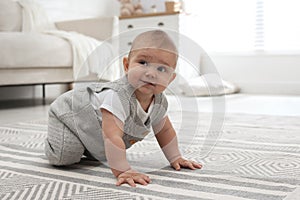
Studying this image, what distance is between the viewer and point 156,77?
0.83 meters

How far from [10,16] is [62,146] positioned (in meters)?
2.21

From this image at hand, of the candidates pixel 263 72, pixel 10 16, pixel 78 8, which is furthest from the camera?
pixel 78 8

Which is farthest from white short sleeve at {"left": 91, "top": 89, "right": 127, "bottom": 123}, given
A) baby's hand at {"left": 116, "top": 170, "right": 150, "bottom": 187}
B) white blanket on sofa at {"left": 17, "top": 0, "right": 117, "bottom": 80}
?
white blanket on sofa at {"left": 17, "top": 0, "right": 117, "bottom": 80}

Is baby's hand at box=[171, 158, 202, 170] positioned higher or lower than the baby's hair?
lower

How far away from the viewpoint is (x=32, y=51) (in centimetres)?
243

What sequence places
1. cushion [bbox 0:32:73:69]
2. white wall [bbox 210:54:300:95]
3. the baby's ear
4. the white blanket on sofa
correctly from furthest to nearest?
white wall [bbox 210:54:300:95] < the white blanket on sofa < cushion [bbox 0:32:73:69] < the baby's ear

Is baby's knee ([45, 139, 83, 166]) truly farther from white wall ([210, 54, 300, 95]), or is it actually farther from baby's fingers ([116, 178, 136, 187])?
white wall ([210, 54, 300, 95])

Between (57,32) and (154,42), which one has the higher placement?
(154,42)

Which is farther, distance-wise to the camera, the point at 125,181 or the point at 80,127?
the point at 80,127

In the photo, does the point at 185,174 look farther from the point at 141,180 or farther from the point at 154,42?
the point at 154,42

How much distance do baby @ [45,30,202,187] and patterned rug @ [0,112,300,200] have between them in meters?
0.03

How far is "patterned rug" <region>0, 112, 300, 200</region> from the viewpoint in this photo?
78cm

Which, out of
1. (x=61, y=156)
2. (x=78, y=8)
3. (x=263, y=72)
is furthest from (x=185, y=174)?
(x=78, y=8)

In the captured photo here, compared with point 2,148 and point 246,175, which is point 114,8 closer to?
point 2,148
